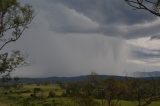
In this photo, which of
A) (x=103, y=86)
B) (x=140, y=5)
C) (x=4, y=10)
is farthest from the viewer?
(x=4, y=10)

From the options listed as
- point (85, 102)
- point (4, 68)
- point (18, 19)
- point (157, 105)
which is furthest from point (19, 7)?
point (157, 105)

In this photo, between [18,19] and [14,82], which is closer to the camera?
[18,19]

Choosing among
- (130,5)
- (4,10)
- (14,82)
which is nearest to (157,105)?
(14,82)

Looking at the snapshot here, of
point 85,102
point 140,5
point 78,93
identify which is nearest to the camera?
point 140,5

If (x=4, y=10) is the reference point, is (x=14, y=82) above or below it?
below

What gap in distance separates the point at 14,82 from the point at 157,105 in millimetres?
65840

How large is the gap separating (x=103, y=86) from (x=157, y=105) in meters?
85.8

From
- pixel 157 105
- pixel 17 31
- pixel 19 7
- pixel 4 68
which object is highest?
pixel 19 7

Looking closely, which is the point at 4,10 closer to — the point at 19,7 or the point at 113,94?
the point at 19,7

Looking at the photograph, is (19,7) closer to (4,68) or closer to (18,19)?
(18,19)

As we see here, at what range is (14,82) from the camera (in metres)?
43.2

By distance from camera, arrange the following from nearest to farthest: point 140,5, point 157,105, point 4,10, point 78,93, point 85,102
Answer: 1. point 140,5
2. point 85,102
3. point 78,93
4. point 4,10
5. point 157,105

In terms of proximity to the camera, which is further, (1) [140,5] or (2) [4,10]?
(2) [4,10]

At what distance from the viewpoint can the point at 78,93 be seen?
1628 cm
